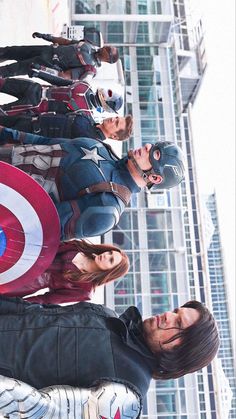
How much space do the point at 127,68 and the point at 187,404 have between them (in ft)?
51.3

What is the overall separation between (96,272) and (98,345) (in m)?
1.14

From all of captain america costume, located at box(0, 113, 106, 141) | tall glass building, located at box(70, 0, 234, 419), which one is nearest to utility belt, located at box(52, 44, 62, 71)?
captain america costume, located at box(0, 113, 106, 141)

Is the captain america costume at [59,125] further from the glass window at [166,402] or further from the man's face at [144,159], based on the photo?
the glass window at [166,402]

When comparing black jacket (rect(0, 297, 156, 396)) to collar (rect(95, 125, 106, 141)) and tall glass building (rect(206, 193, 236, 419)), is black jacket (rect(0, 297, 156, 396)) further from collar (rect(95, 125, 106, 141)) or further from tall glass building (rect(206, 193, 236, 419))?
tall glass building (rect(206, 193, 236, 419))

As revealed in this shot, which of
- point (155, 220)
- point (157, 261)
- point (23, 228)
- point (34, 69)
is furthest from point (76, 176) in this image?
point (155, 220)

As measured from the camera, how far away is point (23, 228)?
2529 millimetres

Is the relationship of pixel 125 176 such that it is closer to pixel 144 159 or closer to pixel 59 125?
pixel 144 159

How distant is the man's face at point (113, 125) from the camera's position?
14.8ft

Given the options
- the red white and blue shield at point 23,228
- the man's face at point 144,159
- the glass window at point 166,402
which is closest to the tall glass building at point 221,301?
the glass window at point 166,402

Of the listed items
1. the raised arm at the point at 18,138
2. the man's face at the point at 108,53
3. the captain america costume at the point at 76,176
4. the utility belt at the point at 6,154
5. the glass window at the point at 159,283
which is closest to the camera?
the captain america costume at the point at 76,176

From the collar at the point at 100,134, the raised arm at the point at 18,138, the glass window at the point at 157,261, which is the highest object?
the glass window at the point at 157,261

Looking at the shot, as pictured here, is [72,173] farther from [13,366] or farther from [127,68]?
[127,68]

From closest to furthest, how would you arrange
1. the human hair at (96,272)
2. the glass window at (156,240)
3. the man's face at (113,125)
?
the human hair at (96,272)
the man's face at (113,125)
the glass window at (156,240)

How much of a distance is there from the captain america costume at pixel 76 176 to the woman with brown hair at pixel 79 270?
21cm
